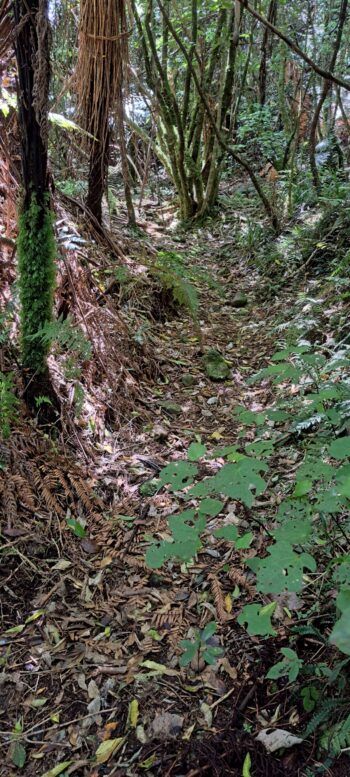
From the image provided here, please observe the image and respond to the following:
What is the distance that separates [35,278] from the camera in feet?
8.56

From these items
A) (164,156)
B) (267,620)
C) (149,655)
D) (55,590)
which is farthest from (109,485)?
(164,156)

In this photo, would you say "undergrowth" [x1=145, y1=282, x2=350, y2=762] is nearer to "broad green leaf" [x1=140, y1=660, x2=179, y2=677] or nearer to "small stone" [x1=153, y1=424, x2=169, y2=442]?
"broad green leaf" [x1=140, y1=660, x2=179, y2=677]

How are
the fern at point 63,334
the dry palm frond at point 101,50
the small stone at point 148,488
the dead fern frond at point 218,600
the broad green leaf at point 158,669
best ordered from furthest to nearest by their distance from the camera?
the dry palm frond at point 101,50 → the small stone at point 148,488 → the fern at point 63,334 → the dead fern frond at point 218,600 → the broad green leaf at point 158,669

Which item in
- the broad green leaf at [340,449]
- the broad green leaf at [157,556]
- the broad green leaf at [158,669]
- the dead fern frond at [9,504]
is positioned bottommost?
the broad green leaf at [158,669]

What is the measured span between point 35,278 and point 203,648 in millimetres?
1767

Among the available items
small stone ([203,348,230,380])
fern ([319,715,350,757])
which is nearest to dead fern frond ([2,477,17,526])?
fern ([319,715,350,757])

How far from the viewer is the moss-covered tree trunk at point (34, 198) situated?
7.19 ft

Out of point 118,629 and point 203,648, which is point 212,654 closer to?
point 203,648

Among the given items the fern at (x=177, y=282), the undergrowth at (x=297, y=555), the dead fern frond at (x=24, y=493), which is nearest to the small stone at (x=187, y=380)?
the fern at (x=177, y=282)

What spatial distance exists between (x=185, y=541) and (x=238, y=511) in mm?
1021

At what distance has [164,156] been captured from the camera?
7.81m

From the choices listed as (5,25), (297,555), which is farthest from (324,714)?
(5,25)

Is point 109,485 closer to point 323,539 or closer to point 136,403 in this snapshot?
point 136,403

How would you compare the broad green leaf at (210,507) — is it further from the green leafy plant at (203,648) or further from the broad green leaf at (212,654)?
the broad green leaf at (212,654)
